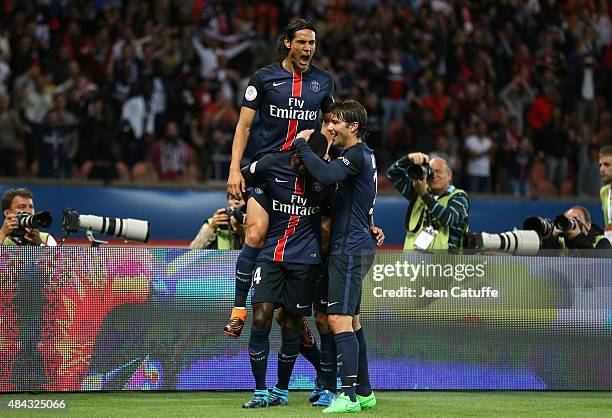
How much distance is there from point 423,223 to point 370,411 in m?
2.66

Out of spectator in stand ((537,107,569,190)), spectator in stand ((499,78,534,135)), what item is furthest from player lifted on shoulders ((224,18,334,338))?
spectator in stand ((499,78,534,135))

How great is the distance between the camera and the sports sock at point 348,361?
7758mm

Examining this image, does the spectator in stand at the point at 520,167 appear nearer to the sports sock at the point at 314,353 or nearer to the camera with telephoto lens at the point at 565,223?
the camera with telephoto lens at the point at 565,223

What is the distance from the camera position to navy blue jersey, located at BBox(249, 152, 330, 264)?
8.04 metres

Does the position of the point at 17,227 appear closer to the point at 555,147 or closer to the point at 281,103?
the point at 281,103

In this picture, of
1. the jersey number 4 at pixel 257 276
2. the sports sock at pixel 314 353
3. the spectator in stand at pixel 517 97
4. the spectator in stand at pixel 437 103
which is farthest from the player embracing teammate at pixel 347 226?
the spectator in stand at pixel 517 97

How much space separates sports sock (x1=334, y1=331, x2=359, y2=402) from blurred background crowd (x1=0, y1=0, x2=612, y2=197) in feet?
26.2

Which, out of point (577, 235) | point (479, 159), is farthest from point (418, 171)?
point (479, 159)

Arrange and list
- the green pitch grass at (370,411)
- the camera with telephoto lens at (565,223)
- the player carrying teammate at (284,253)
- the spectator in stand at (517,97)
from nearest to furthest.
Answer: the green pitch grass at (370,411), the player carrying teammate at (284,253), the camera with telephoto lens at (565,223), the spectator in stand at (517,97)

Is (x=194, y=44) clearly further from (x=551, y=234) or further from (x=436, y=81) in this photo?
(x=551, y=234)

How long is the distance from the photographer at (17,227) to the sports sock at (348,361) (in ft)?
9.30

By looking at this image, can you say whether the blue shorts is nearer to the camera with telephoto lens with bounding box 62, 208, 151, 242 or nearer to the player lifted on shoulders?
the player lifted on shoulders

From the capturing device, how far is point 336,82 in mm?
17562

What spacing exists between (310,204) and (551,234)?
2745 mm
